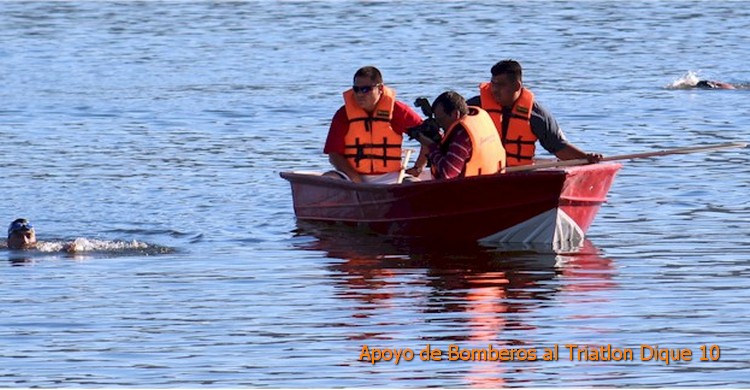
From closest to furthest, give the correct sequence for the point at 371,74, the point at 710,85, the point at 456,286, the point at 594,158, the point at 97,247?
the point at 456,286, the point at 594,158, the point at 97,247, the point at 371,74, the point at 710,85

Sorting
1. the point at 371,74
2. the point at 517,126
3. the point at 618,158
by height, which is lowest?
the point at 618,158

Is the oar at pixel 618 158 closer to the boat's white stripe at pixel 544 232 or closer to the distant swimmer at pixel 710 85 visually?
the boat's white stripe at pixel 544 232

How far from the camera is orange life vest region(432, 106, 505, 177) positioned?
16438 mm

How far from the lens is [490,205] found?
1703 centimetres

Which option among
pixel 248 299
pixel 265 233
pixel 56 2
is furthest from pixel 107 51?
pixel 248 299

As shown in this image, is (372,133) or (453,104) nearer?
(453,104)

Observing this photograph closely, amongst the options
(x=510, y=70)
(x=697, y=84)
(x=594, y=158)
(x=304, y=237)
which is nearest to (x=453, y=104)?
(x=510, y=70)

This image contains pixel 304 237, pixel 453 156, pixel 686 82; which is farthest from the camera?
pixel 686 82

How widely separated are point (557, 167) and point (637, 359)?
194 inches

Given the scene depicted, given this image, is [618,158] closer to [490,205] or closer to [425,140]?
[490,205]

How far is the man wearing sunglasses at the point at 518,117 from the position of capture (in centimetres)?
1719

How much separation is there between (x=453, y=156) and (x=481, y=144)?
0.90 feet

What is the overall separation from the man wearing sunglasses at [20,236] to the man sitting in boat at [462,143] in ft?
11.4

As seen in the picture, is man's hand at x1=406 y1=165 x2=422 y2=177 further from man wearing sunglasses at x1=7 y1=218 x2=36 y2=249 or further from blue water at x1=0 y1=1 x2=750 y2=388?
man wearing sunglasses at x1=7 y1=218 x2=36 y2=249
